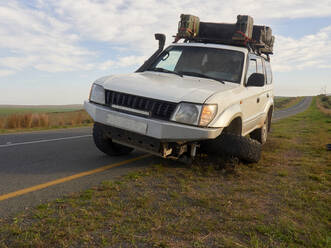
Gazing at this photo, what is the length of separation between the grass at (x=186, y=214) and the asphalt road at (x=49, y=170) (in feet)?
0.90

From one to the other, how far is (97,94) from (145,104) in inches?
34.4

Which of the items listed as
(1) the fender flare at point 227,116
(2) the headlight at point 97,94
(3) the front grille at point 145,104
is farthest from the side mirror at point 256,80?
(2) the headlight at point 97,94

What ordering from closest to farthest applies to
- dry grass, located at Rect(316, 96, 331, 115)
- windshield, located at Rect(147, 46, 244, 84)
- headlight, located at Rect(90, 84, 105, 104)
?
headlight, located at Rect(90, 84, 105, 104)
windshield, located at Rect(147, 46, 244, 84)
dry grass, located at Rect(316, 96, 331, 115)

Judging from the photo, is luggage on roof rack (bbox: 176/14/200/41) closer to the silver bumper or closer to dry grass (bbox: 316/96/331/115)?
the silver bumper

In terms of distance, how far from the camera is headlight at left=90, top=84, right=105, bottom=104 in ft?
13.9

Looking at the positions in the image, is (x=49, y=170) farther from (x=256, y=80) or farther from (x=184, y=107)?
(x=256, y=80)

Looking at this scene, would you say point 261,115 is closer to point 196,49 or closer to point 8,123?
point 196,49

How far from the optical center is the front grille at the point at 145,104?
3.74 metres

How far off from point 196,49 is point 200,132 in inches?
89.9

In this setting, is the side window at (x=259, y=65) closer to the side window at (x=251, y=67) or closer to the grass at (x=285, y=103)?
the side window at (x=251, y=67)

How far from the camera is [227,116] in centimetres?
394

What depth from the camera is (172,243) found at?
2260 millimetres

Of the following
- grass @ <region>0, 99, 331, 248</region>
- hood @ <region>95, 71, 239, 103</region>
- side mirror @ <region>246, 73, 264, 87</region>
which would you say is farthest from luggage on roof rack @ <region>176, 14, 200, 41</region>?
grass @ <region>0, 99, 331, 248</region>

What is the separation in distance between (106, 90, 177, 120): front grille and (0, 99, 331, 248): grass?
0.89 meters
